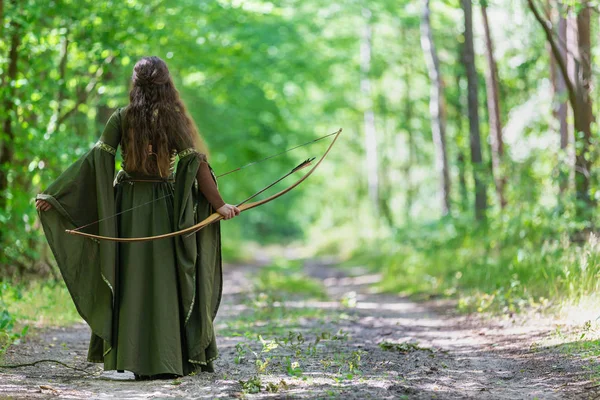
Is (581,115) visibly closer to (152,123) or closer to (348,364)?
(348,364)

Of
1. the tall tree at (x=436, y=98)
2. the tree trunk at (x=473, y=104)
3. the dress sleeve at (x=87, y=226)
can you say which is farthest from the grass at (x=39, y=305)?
the tall tree at (x=436, y=98)

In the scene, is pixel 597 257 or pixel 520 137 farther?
pixel 520 137

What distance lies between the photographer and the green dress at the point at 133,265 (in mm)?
5266

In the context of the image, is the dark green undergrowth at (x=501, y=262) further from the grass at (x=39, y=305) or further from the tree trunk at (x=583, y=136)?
the grass at (x=39, y=305)

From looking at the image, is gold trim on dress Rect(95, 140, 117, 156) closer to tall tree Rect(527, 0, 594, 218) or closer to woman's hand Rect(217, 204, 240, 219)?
woman's hand Rect(217, 204, 240, 219)

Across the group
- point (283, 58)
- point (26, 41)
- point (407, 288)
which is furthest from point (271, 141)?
point (26, 41)

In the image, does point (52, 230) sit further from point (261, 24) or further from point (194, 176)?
point (261, 24)

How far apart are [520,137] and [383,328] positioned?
841cm

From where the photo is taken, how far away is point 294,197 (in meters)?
40.9

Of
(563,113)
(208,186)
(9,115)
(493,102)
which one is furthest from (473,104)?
(208,186)

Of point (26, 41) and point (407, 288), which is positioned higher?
point (26, 41)

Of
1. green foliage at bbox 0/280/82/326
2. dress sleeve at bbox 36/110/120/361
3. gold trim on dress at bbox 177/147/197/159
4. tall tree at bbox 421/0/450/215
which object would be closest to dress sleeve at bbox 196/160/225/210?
gold trim on dress at bbox 177/147/197/159

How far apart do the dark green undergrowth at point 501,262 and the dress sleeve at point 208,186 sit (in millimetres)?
3547

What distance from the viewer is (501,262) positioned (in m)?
10.3
